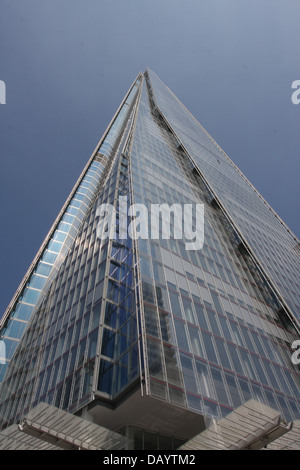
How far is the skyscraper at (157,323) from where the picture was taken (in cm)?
1852

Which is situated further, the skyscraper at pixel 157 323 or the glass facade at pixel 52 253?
the glass facade at pixel 52 253

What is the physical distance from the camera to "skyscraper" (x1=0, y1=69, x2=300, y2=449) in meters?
18.5

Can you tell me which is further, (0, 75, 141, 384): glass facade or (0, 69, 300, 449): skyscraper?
(0, 75, 141, 384): glass facade

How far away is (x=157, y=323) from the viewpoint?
2050 cm

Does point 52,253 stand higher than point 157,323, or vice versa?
point 157,323

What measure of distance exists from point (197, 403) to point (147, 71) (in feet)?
470

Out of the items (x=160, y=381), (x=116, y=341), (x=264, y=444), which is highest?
(x=264, y=444)

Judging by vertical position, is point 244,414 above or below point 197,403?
above

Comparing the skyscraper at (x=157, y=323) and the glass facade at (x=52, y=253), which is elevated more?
the skyscraper at (x=157, y=323)

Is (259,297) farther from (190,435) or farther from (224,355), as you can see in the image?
(190,435)

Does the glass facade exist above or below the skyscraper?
below

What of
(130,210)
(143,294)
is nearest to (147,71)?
(130,210)

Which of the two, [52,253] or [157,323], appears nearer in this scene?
[157,323]

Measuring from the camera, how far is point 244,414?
15625mm
